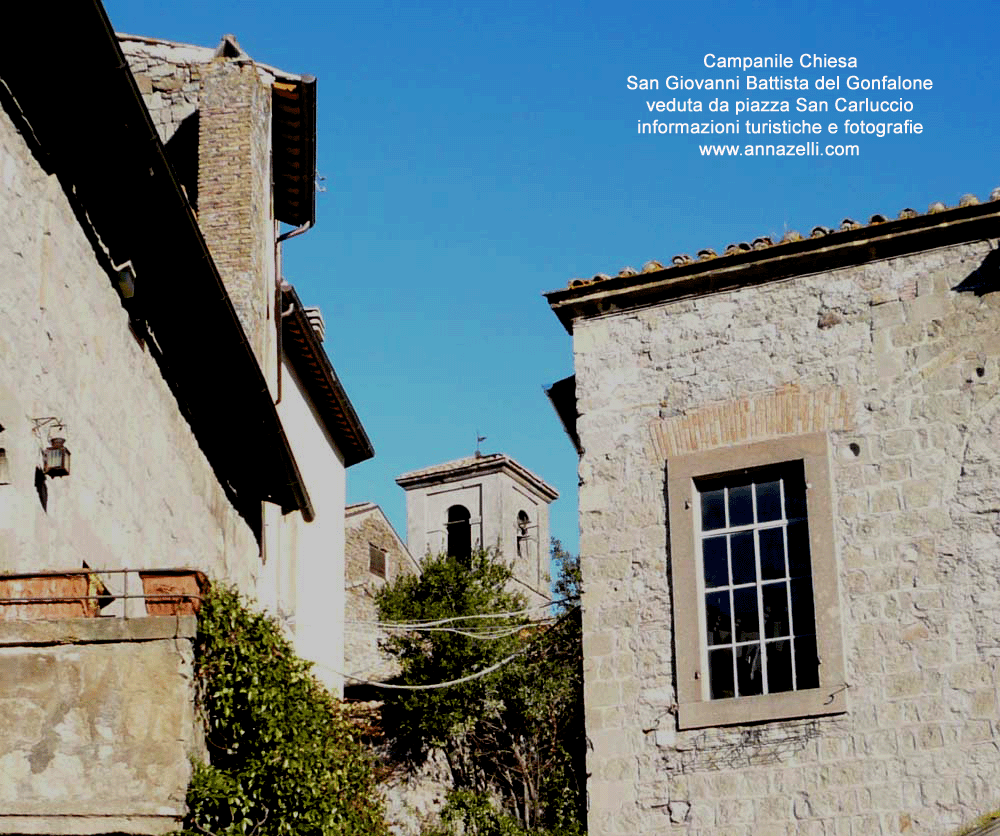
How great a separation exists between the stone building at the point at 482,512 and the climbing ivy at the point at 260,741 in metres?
34.5

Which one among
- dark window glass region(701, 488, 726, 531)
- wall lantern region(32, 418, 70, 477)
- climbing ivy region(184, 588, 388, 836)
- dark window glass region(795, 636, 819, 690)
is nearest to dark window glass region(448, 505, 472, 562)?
dark window glass region(701, 488, 726, 531)

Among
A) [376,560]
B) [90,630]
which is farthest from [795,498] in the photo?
[376,560]

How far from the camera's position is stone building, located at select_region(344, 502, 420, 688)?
110ft

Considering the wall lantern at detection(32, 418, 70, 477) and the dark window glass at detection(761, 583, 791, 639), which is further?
the dark window glass at detection(761, 583, 791, 639)

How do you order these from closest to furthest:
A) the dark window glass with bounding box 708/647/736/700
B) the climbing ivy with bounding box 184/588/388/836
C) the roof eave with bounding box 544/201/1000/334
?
1. the climbing ivy with bounding box 184/588/388/836
2. the dark window glass with bounding box 708/647/736/700
3. the roof eave with bounding box 544/201/1000/334

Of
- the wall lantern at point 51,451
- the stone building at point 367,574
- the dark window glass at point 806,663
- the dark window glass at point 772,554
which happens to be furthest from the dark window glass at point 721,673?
the stone building at point 367,574

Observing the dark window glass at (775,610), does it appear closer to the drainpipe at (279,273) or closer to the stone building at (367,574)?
the drainpipe at (279,273)

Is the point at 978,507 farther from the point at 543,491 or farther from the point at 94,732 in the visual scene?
the point at 543,491

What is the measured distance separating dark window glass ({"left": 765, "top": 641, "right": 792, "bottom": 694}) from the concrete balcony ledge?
13.7ft

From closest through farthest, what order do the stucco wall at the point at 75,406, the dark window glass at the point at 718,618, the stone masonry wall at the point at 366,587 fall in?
the stucco wall at the point at 75,406, the dark window glass at the point at 718,618, the stone masonry wall at the point at 366,587

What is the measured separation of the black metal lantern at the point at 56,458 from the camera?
32.8 ft

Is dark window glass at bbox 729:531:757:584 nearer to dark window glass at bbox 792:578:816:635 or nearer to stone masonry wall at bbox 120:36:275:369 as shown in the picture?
dark window glass at bbox 792:578:816:635

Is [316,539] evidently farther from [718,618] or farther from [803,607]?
[803,607]

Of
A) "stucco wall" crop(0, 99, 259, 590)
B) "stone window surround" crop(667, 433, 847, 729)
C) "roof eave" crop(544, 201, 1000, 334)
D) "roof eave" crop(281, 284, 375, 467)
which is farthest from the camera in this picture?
"roof eave" crop(281, 284, 375, 467)
